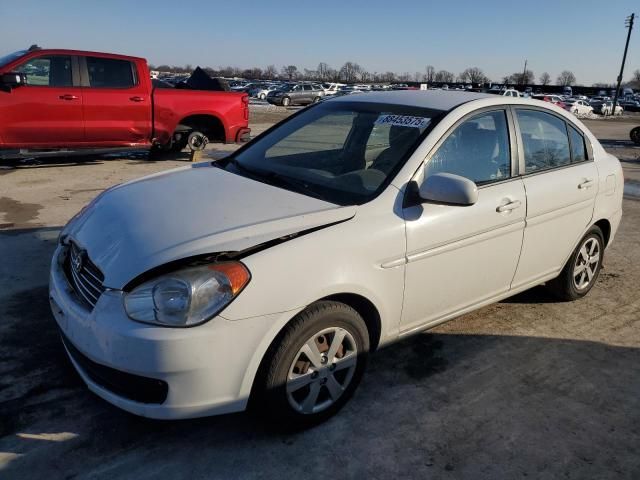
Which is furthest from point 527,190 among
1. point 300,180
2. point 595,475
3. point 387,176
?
point 595,475

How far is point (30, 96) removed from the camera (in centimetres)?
835

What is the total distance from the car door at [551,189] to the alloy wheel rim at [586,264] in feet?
Answer: 0.85

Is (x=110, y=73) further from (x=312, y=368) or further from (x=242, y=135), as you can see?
(x=312, y=368)

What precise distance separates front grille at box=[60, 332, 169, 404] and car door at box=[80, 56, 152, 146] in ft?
24.3

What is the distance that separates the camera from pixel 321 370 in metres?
2.67

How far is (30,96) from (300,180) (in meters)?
6.97

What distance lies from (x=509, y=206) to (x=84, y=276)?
2.52 meters

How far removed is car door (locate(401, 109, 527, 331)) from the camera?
3002mm

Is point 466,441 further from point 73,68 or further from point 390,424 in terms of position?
point 73,68

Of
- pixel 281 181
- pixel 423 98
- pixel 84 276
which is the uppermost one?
pixel 423 98

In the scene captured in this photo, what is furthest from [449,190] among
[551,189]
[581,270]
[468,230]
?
[581,270]

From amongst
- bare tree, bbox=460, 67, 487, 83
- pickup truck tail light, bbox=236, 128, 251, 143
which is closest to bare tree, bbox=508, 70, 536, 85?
bare tree, bbox=460, 67, 487, 83

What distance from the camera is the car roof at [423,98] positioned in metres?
3.47

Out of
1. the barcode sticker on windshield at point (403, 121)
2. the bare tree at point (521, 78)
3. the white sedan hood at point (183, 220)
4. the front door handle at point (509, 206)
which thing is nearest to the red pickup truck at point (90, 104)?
the white sedan hood at point (183, 220)
